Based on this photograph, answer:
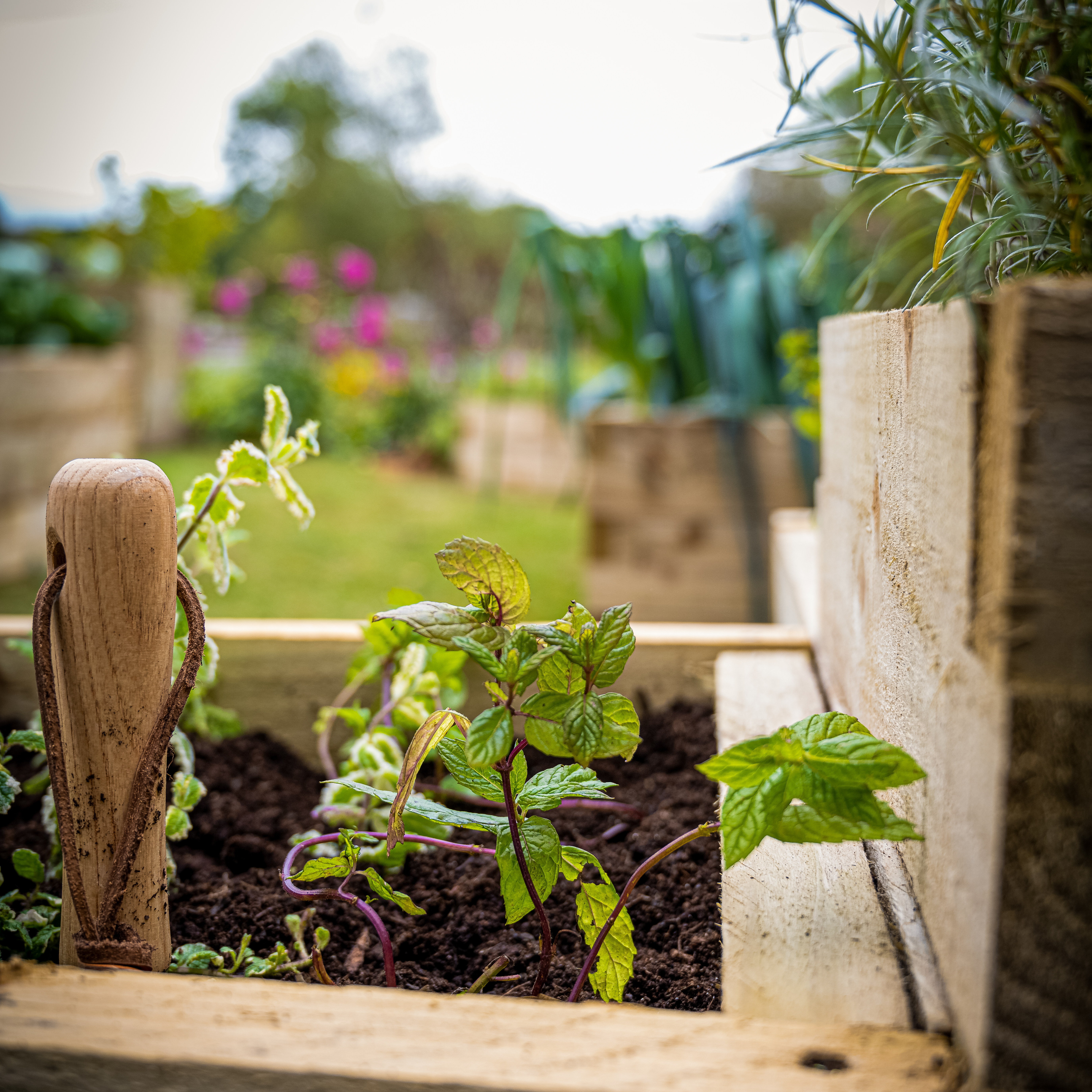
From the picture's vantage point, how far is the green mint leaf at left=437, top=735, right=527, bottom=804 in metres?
0.49

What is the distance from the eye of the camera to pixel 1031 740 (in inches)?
12.3

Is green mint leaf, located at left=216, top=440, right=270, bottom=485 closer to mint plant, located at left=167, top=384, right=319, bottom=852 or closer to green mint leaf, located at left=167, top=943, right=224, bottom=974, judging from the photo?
mint plant, located at left=167, top=384, right=319, bottom=852

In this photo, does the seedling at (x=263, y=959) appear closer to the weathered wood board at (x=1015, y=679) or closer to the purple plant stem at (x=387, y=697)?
the purple plant stem at (x=387, y=697)

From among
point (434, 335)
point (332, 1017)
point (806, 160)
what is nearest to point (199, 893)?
point (332, 1017)

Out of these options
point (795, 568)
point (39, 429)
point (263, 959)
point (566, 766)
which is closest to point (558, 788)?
point (566, 766)

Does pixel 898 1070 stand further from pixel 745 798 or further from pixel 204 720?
pixel 204 720

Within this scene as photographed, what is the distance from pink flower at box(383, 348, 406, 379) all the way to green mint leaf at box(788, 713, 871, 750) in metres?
4.53

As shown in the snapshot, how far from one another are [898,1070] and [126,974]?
32 centimetres

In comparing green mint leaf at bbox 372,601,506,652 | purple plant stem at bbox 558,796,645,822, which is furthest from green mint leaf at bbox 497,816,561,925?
purple plant stem at bbox 558,796,645,822

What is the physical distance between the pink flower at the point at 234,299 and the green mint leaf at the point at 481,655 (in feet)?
17.5

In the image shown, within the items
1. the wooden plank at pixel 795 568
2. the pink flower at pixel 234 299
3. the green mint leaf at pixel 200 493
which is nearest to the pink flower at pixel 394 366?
the pink flower at pixel 234 299

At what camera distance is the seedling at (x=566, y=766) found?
406 mm

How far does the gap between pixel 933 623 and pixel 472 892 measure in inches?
14.8

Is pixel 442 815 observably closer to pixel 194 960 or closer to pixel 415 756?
pixel 415 756
